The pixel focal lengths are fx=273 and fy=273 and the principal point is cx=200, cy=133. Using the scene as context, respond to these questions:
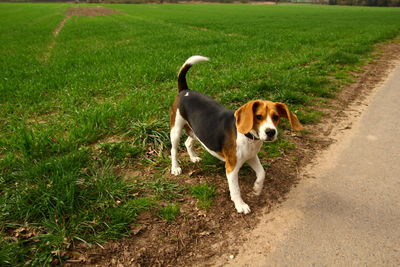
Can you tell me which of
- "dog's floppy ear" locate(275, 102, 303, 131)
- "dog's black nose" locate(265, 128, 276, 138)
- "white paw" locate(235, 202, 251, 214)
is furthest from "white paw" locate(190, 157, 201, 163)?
"dog's black nose" locate(265, 128, 276, 138)

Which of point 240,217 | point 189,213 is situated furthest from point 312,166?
point 189,213

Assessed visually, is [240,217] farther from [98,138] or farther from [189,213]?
[98,138]

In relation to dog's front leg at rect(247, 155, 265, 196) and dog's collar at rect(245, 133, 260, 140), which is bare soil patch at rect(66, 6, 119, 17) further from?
dog's collar at rect(245, 133, 260, 140)

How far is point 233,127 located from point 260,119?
1.32 ft

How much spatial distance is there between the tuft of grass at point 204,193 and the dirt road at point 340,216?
65 cm

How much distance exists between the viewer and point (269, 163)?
157 inches

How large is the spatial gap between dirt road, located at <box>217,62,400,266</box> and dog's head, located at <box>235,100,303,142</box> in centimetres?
99

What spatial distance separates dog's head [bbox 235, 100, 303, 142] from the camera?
263 cm

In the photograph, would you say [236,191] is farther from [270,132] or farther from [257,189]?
[270,132]

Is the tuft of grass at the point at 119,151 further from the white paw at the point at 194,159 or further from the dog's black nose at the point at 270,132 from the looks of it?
the dog's black nose at the point at 270,132

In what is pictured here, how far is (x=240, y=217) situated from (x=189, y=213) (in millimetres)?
572

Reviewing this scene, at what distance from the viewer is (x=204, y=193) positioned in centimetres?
331

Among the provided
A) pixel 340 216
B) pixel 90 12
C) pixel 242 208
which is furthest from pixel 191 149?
pixel 90 12

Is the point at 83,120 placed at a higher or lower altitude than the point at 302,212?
higher
